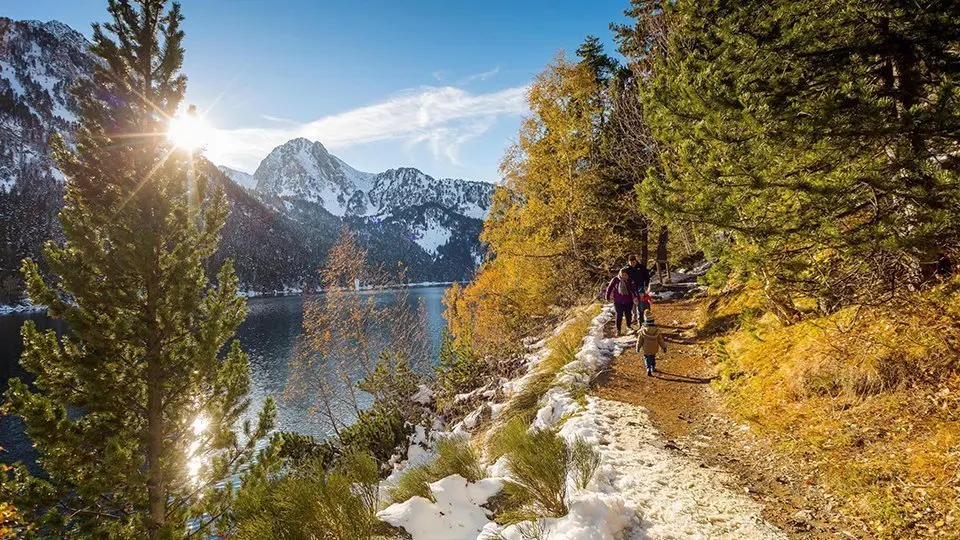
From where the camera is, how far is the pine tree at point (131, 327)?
6164mm

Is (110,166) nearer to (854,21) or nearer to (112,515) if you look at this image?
(112,515)

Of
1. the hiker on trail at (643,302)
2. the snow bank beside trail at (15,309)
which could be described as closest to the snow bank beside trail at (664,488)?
the hiker on trail at (643,302)

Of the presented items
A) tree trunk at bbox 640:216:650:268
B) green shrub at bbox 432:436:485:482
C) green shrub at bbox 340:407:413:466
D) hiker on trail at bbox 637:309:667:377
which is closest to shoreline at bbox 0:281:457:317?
green shrub at bbox 432:436:485:482

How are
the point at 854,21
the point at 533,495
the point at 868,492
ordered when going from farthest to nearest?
the point at 854,21
the point at 533,495
the point at 868,492

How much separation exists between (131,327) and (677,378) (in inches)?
371

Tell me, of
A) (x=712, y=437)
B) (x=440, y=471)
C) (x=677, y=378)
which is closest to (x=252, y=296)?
(x=677, y=378)

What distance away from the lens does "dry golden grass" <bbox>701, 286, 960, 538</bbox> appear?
338cm

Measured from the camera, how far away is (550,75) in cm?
1479

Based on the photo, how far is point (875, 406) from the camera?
4570 millimetres

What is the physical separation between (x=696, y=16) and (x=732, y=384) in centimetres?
549

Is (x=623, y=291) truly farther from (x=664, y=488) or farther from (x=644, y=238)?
(x=644, y=238)

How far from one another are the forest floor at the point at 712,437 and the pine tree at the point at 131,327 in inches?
288

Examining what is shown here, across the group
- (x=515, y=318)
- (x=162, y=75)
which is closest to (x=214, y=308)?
(x=162, y=75)

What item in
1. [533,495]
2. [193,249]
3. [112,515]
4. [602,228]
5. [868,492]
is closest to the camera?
[868,492]
